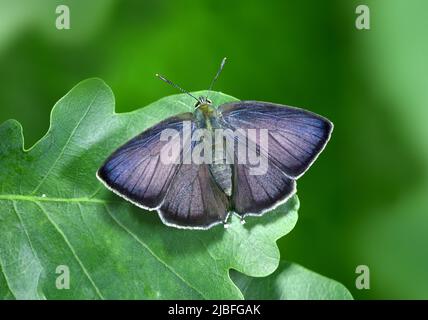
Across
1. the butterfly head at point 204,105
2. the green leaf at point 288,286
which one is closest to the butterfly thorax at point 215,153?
the butterfly head at point 204,105

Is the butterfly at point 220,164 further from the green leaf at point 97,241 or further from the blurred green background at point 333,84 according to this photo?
the blurred green background at point 333,84

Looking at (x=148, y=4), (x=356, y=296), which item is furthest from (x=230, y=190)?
(x=148, y=4)

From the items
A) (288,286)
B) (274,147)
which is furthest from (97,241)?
(288,286)

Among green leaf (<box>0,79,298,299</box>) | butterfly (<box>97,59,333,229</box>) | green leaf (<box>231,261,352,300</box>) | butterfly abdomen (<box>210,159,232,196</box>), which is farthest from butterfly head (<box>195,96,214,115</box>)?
green leaf (<box>231,261,352,300</box>)

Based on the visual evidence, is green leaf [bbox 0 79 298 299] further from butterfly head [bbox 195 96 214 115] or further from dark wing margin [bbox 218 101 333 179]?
butterfly head [bbox 195 96 214 115]

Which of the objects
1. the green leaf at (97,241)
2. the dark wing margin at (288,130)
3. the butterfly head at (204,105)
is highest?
the butterfly head at (204,105)

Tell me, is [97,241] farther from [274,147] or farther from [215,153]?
[274,147]
